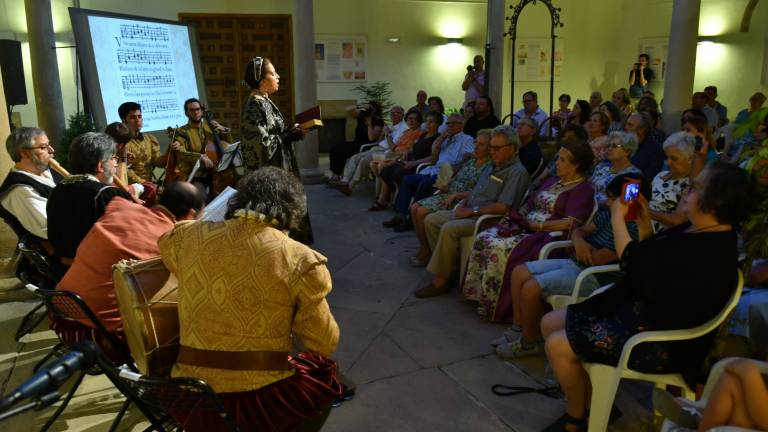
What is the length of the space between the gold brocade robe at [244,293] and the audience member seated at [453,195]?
304cm

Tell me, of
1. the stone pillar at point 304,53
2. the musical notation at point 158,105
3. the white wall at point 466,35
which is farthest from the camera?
the white wall at point 466,35

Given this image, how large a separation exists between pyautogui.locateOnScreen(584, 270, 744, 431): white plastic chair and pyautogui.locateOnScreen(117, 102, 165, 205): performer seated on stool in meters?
3.64

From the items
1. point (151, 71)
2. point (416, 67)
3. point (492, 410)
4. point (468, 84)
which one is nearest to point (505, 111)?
point (416, 67)

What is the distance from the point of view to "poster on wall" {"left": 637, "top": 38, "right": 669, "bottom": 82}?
11031mm

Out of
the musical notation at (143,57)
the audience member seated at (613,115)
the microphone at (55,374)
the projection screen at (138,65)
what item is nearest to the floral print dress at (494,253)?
the audience member seated at (613,115)

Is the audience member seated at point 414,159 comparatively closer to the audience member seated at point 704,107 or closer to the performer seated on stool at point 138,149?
the performer seated on stool at point 138,149

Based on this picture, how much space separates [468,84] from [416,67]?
228 centimetres

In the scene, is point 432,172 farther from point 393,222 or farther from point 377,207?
point 377,207

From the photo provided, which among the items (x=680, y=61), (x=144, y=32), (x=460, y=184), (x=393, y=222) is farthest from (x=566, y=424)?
(x=144, y=32)

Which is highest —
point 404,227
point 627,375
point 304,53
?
point 304,53

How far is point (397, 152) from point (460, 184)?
Result: 2441 mm

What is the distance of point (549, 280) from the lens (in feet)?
10.4

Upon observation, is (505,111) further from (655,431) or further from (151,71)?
(655,431)

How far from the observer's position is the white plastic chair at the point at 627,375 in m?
2.24
